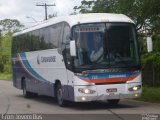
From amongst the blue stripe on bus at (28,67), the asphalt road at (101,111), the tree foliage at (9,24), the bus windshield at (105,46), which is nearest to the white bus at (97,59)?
the bus windshield at (105,46)

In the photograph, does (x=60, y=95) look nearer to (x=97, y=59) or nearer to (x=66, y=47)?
(x=66, y=47)

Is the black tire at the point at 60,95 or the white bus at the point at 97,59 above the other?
→ the white bus at the point at 97,59

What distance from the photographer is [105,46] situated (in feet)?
59.9

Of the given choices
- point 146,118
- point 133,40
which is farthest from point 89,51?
point 146,118

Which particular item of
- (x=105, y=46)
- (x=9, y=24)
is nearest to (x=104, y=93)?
(x=105, y=46)

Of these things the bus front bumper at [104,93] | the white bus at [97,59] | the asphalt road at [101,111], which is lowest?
the asphalt road at [101,111]

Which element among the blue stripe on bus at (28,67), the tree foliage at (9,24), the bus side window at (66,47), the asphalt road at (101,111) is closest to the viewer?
the asphalt road at (101,111)

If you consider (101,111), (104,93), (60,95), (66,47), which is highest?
(66,47)

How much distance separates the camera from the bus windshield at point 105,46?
59.2 ft

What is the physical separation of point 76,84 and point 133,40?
8.71 feet

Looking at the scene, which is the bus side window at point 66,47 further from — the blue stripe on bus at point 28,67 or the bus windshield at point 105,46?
the blue stripe on bus at point 28,67

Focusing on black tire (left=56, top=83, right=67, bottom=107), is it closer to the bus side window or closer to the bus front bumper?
the bus side window

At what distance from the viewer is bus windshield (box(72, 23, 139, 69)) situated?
18.0m

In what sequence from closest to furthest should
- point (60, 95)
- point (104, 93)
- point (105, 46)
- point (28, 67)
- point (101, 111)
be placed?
point (101, 111), point (104, 93), point (105, 46), point (60, 95), point (28, 67)
